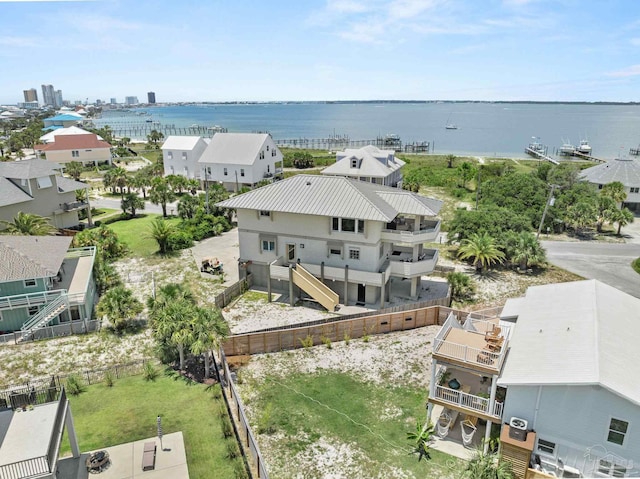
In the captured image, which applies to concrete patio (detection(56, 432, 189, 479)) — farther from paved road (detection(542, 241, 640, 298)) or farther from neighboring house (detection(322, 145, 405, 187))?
neighboring house (detection(322, 145, 405, 187))

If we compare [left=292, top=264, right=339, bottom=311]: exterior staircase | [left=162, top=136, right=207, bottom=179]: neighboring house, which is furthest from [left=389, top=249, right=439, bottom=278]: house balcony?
[left=162, top=136, right=207, bottom=179]: neighboring house

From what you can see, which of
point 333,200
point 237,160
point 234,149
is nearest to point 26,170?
point 237,160

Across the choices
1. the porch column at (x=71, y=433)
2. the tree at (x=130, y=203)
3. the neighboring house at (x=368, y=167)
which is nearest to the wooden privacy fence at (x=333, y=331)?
the porch column at (x=71, y=433)

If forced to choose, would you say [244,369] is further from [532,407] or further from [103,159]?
[103,159]

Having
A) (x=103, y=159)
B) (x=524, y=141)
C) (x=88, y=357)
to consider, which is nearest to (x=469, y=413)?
(x=88, y=357)

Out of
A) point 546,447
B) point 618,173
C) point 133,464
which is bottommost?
point 133,464

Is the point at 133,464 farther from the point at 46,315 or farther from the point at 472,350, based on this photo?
the point at 472,350
